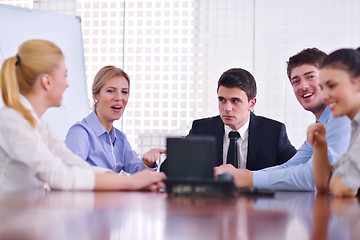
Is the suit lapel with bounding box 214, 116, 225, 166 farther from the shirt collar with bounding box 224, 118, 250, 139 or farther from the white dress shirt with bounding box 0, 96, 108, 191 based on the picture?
the white dress shirt with bounding box 0, 96, 108, 191

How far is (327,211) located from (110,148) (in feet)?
6.76

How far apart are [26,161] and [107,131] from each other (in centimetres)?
146

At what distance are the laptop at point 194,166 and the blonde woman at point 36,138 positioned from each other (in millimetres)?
267

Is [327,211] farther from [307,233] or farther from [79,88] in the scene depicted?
[79,88]

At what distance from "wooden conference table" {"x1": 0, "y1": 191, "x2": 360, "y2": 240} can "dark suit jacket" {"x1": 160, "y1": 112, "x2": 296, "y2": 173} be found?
1699mm

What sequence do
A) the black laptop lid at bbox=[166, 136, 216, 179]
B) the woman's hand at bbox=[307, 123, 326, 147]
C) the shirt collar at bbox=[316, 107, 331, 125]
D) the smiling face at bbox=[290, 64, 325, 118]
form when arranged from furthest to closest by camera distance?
the smiling face at bbox=[290, 64, 325, 118] < the shirt collar at bbox=[316, 107, 331, 125] < the woman's hand at bbox=[307, 123, 326, 147] < the black laptop lid at bbox=[166, 136, 216, 179]

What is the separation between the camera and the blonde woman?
1602 millimetres

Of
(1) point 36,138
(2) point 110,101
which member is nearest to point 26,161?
(1) point 36,138

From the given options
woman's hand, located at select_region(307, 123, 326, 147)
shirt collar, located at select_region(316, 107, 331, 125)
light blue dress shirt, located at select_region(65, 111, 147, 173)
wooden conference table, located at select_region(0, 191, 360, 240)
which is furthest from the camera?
light blue dress shirt, located at select_region(65, 111, 147, 173)

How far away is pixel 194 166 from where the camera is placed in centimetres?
141

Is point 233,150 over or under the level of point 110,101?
under

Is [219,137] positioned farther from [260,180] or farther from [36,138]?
[36,138]

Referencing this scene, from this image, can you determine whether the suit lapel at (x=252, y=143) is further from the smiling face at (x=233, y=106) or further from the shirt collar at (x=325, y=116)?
the shirt collar at (x=325, y=116)

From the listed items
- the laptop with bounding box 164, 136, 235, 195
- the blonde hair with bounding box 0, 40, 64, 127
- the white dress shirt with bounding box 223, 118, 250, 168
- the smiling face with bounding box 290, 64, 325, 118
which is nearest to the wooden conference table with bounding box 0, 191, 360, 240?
the laptop with bounding box 164, 136, 235, 195
